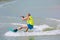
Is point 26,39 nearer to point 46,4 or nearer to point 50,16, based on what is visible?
point 50,16

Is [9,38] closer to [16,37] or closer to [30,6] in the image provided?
[16,37]

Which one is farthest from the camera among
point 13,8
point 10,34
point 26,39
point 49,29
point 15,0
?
point 15,0

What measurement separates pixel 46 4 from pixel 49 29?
842cm

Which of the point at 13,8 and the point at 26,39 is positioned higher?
the point at 13,8

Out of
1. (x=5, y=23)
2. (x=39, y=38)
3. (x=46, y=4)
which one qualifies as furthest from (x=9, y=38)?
(x=46, y=4)

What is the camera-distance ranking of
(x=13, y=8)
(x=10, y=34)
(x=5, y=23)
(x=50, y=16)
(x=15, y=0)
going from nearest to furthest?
(x=10, y=34) < (x=5, y=23) < (x=50, y=16) < (x=13, y=8) < (x=15, y=0)

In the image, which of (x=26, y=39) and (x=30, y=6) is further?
(x=30, y=6)

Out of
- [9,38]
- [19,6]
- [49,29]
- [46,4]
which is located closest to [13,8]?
[19,6]

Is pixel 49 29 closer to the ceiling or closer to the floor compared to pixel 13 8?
closer to the floor

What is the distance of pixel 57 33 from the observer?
10.2 metres

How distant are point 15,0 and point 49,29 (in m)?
11.4

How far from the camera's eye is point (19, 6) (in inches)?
741

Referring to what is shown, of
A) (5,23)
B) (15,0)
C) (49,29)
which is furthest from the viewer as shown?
(15,0)

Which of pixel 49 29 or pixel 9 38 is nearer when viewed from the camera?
pixel 9 38
